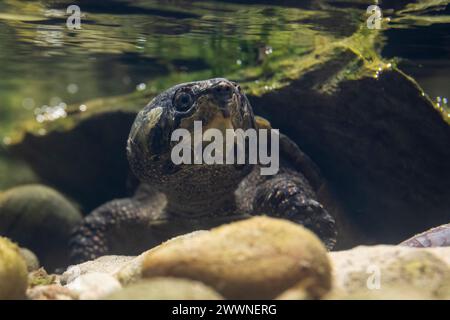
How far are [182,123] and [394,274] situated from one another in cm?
243

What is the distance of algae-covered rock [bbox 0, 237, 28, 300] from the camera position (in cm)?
195

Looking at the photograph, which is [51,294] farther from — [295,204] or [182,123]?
[295,204]

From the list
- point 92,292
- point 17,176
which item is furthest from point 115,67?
point 92,292

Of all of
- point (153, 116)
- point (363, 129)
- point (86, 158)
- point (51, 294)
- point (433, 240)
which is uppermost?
point (153, 116)

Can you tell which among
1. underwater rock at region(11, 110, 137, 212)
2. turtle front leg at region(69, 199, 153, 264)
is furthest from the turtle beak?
underwater rock at region(11, 110, 137, 212)

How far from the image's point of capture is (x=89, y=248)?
18.9 ft

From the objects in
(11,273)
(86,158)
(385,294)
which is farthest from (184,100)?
(86,158)

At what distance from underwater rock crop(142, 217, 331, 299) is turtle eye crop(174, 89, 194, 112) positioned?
2.15 m

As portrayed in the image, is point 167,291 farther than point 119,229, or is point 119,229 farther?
point 119,229

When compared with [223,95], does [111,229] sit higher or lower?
lower

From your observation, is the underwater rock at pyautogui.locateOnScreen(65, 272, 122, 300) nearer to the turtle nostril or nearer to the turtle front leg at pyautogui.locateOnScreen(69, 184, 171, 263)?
the turtle nostril

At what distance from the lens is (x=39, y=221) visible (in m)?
5.96

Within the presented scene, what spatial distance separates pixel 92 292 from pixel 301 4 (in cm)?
519
